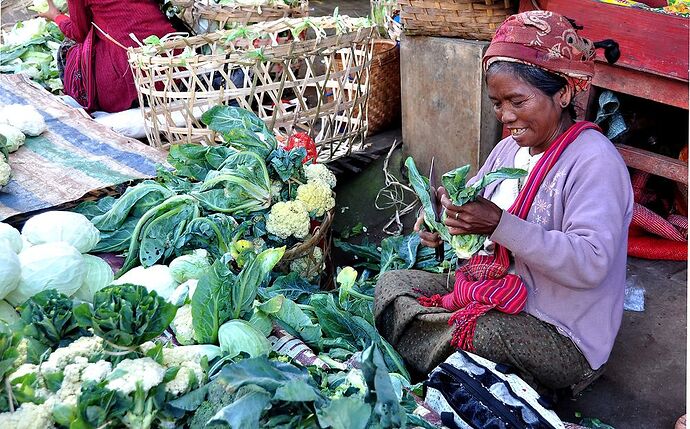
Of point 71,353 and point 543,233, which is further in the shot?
point 543,233

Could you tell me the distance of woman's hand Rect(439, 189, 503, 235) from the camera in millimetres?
2072

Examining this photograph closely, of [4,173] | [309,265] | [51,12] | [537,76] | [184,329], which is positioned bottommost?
[309,265]

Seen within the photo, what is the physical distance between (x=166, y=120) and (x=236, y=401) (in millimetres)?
2495

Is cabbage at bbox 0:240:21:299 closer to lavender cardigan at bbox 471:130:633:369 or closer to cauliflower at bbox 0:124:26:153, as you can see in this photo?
lavender cardigan at bbox 471:130:633:369

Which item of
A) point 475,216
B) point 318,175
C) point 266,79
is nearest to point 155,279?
point 318,175

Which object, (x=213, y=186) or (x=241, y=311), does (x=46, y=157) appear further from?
(x=241, y=311)

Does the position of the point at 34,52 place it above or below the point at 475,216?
below

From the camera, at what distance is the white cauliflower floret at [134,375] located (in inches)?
62.8

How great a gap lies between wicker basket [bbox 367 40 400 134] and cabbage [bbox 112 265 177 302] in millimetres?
2163

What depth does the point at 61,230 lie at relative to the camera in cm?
253

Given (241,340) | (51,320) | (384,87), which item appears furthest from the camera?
(384,87)

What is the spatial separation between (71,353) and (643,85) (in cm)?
262

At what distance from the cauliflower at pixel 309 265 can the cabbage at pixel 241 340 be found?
1012 millimetres

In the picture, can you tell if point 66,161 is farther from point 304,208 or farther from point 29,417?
point 29,417
